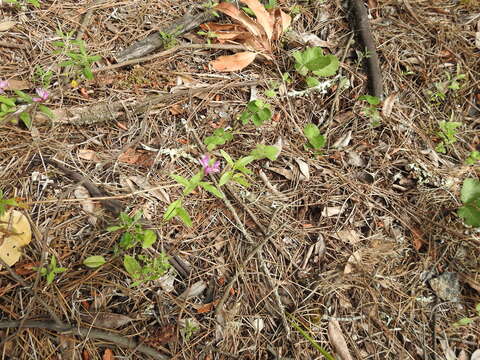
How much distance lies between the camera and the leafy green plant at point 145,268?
1507mm

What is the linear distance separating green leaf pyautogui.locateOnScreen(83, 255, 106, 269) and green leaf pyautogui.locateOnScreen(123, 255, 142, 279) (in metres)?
0.09

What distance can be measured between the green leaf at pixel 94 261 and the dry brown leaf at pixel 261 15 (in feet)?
5.21

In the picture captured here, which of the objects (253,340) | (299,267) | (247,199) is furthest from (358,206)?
(253,340)

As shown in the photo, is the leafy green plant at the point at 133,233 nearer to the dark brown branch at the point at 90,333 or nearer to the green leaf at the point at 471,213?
the dark brown branch at the point at 90,333

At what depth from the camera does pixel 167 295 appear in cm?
156

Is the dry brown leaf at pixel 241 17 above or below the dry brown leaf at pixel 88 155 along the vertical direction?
above

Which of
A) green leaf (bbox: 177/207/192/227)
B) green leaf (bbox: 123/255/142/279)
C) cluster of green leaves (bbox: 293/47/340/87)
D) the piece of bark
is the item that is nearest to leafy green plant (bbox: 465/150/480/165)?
cluster of green leaves (bbox: 293/47/340/87)

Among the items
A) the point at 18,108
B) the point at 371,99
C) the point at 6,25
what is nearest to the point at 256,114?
the point at 371,99

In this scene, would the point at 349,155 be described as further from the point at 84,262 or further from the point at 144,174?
the point at 84,262

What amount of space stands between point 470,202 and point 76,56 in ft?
7.04

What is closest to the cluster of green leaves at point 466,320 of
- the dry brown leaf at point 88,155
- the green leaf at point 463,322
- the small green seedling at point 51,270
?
the green leaf at point 463,322

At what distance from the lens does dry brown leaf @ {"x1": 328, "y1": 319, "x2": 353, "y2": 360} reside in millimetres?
1568

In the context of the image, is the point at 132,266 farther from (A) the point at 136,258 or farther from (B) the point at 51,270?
(B) the point at 51,270

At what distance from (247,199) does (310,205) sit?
0.33 m
